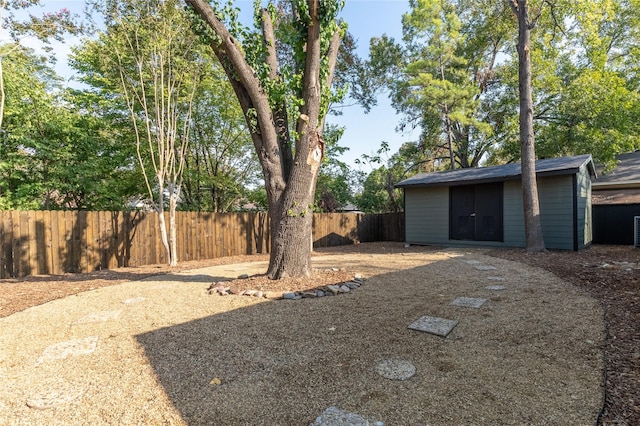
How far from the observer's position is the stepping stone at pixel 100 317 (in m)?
3.06

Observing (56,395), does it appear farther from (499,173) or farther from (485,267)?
(499,173)

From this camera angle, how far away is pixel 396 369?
6.53 feet

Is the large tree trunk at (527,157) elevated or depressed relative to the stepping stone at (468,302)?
elevated

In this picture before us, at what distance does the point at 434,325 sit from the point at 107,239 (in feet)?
21.4

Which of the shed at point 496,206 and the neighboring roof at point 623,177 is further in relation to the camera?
the neighboring roof at point 623,177

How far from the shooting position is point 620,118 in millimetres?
11141

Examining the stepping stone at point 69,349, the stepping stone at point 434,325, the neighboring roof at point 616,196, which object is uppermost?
the neighboring roof at point 616,196

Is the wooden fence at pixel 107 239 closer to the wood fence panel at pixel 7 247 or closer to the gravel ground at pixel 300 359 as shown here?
the wood fence panel at pixel 7 247

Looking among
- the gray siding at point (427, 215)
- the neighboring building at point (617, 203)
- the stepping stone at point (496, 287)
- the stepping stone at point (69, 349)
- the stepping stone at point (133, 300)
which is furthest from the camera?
the gray siding at point (427, 215)

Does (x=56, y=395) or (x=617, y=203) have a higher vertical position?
(x=617, y=203)

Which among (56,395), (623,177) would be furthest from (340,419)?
(623,177)

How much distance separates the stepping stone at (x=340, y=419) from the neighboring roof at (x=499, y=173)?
857 cm

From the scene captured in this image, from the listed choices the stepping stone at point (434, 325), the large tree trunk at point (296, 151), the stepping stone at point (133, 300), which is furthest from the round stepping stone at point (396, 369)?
the stepping stone at point (133, 300)

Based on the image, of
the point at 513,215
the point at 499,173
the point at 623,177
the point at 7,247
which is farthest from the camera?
the point at 623,177
